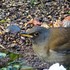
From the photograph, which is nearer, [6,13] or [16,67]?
[16,67]

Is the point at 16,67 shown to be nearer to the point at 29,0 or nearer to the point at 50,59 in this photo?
the point at 50,59

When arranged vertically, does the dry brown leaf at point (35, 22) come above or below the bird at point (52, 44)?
above

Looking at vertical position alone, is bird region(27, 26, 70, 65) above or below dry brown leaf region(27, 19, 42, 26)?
below

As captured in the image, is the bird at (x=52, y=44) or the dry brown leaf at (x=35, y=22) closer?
the bird at (x=52, y=44)

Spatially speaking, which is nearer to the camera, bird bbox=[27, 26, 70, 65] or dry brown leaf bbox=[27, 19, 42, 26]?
bird bbox=[27, 26, 70, 65]

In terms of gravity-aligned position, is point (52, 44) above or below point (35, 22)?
below

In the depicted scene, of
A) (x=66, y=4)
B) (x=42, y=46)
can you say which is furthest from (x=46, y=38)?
(x=66, y=4)

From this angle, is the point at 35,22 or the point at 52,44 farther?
the point at 35,22

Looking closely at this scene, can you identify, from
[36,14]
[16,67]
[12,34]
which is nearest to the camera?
[16,67]
